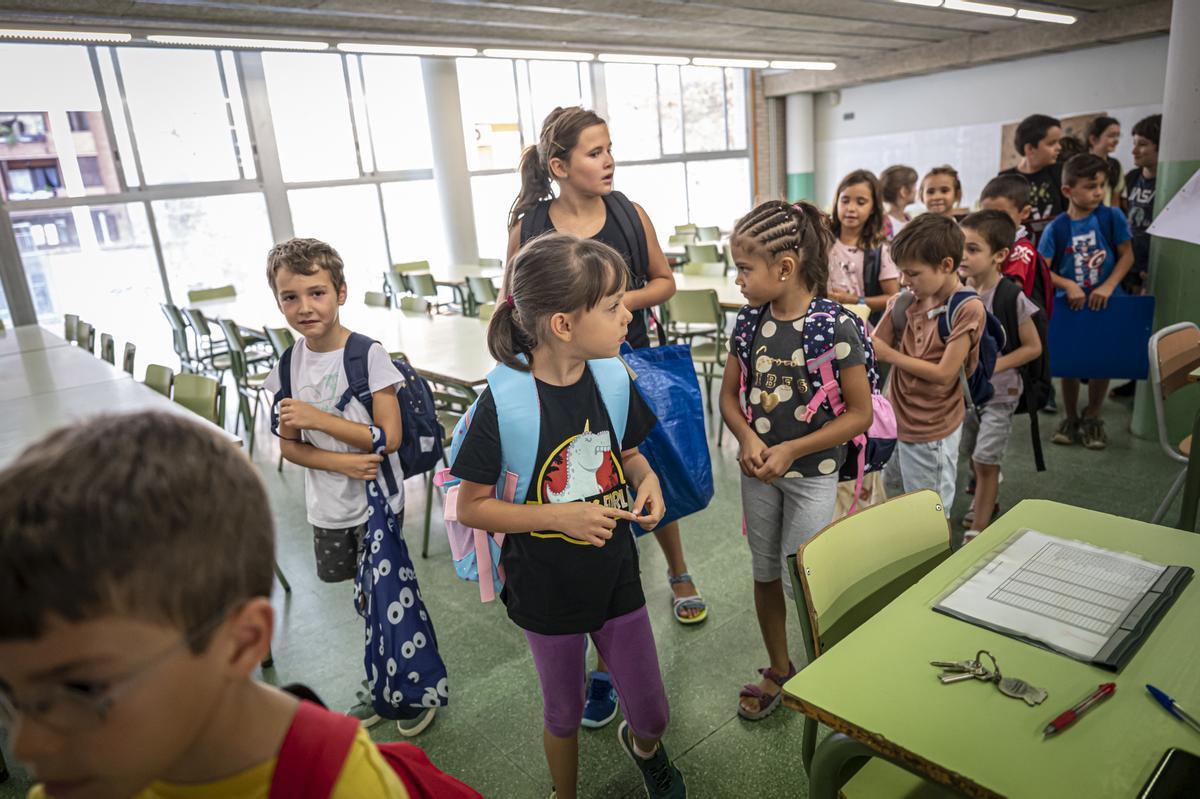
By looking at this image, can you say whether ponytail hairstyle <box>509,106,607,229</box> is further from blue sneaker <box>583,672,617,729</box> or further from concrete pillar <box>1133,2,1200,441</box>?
concrete pillar <box>1133,2,1200,441</box>

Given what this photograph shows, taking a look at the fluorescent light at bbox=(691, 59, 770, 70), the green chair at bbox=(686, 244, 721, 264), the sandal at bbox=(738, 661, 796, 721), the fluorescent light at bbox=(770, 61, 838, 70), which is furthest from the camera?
the fluorescent light at bbox=(770, 61, 838, 70)

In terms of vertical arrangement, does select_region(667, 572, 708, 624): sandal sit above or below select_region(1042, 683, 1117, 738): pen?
below

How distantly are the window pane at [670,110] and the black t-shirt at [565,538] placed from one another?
11069mm

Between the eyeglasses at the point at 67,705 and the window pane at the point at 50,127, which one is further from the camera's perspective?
the window pane at the point at 50,127

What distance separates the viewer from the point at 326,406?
6.14 feet

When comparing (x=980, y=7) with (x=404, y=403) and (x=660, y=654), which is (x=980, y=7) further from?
(x=404, y=403)

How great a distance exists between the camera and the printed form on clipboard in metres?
1.07

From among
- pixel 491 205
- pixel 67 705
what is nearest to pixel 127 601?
pixel 67 705

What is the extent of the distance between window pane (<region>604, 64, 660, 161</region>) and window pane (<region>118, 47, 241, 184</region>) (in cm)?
538

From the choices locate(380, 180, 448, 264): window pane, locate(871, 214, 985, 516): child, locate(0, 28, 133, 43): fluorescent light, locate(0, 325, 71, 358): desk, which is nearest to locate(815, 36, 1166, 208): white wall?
locate(380, 180, 448, 264): window pane

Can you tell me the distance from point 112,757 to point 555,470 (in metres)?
0.91

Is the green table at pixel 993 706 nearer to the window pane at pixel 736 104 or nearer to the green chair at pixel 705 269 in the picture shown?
the green chair at pixel 705 269

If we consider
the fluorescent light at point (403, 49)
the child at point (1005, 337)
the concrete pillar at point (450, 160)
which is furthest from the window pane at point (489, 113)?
the child at point (1005, 337)

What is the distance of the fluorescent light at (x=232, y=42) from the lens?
5453 millimetres
